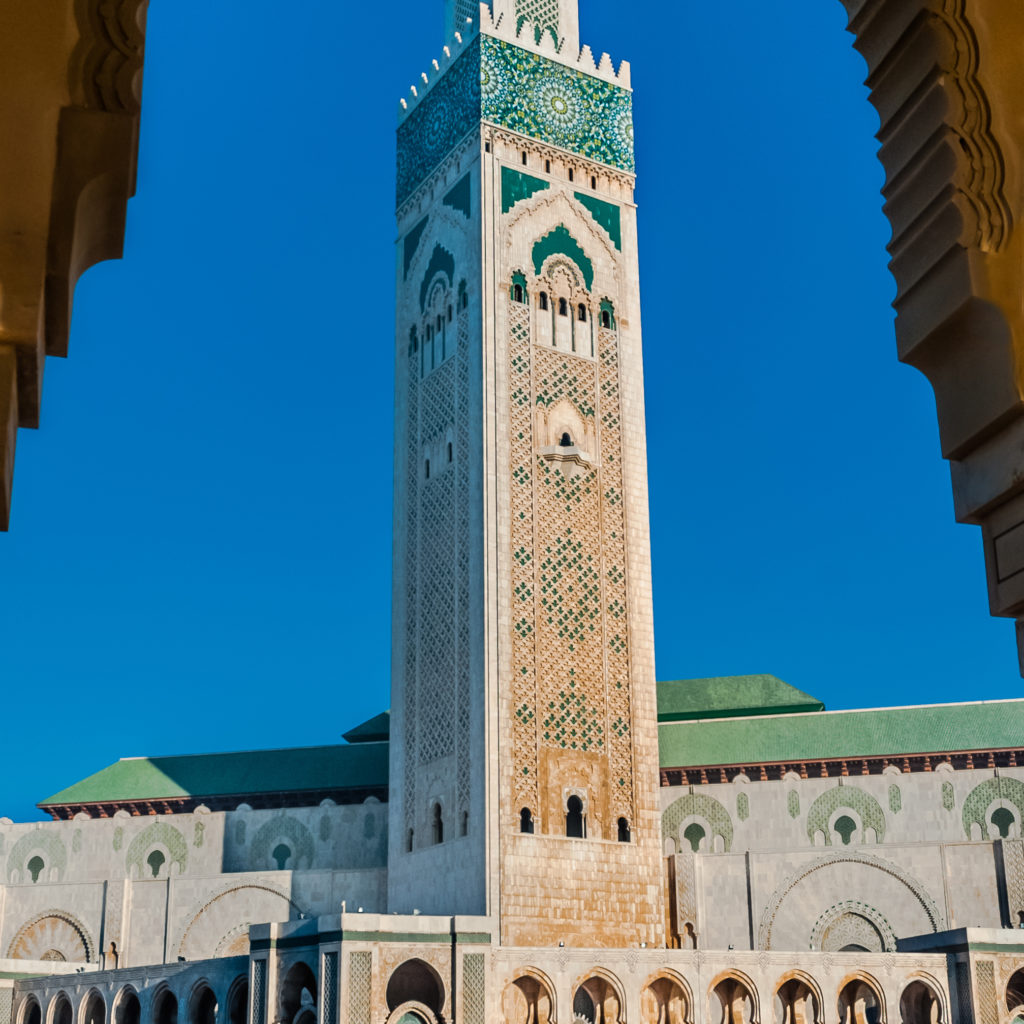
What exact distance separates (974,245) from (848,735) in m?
18.5

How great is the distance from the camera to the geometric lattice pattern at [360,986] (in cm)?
1403

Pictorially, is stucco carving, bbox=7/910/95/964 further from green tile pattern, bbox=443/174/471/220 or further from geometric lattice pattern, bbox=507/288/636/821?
green tile pattern, bbox=443/174/471/220

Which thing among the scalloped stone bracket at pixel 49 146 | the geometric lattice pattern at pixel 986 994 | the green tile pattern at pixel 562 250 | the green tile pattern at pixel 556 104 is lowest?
the geometric lattice pattern at pixel 986 994

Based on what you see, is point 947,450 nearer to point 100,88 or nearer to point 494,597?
point 100,88

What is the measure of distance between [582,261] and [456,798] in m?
7.19

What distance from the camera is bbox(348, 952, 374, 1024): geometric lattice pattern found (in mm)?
14031

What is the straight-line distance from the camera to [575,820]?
56.1 feet

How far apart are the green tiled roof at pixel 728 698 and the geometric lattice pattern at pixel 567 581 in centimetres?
497

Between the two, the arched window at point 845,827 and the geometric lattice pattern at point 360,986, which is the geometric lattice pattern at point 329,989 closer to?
the geometric lattice pattern at point 360,986

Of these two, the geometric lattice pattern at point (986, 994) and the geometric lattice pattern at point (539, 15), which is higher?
the geometric lattice pattern at point (539, 15)

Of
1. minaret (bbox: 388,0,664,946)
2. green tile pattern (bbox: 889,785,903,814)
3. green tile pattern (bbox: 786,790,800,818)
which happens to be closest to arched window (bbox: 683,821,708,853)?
green tile pattern (bbox: 786,790,800,818)

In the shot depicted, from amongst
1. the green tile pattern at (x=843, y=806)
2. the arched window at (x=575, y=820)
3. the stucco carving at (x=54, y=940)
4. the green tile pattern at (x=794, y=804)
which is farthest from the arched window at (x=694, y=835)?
the stucco carving at (x=54, y=940)

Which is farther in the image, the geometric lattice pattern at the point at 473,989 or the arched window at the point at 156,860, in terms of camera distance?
the arched window at the point at 156,860

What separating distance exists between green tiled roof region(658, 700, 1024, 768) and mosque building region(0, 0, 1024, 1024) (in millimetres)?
52
